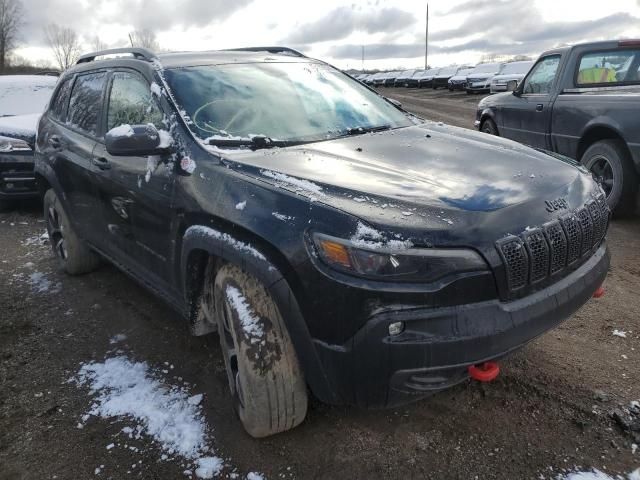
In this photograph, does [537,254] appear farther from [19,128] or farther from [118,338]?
[19,128]

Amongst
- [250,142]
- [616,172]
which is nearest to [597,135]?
[616,172]

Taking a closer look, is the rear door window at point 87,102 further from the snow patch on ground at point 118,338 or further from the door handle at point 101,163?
the snow patch on ground at point 118,338

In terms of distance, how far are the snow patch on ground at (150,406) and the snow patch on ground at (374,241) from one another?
1213 mm

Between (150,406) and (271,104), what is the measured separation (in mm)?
1767

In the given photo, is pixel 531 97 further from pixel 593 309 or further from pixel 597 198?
pixel 597 198

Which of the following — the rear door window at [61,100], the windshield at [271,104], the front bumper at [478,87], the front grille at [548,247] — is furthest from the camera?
the front bumper at [478,87]

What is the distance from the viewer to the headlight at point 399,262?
1.96 metres

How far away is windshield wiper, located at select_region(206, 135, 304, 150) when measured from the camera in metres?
2.72

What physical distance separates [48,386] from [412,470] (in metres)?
2.09

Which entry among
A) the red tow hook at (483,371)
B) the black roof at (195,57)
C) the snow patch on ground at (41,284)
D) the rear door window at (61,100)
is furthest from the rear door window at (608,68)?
the snow patch on ground at (41,284)

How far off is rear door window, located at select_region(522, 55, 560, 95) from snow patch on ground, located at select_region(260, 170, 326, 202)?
17.4 feet

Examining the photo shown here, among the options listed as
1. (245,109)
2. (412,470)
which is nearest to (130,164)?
(245,109)

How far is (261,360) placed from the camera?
7.50 ft

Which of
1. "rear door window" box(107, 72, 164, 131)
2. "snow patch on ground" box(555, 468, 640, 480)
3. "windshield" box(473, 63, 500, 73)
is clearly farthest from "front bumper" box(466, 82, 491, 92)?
"snow patch on ground" box(555, 468, 640, 480)
